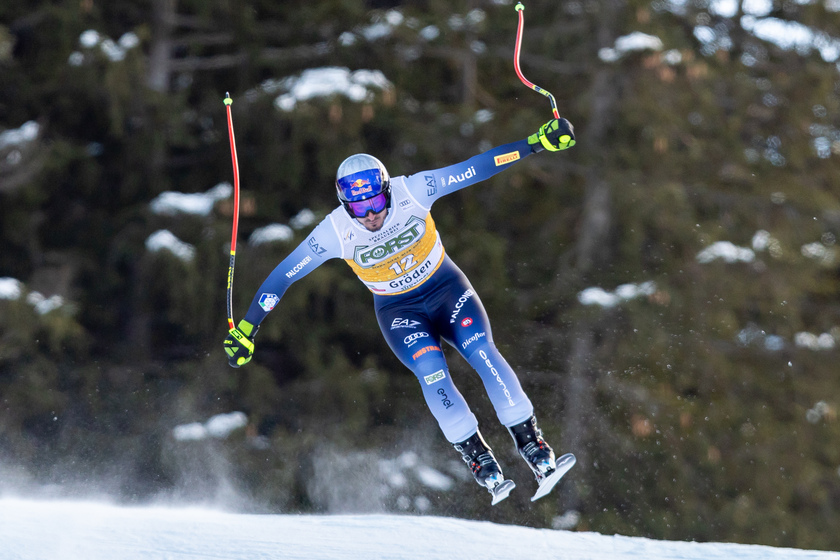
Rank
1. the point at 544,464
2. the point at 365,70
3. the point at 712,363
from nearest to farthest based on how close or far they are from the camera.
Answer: the point at 544,464
the point at 365,70
the point at 712,363

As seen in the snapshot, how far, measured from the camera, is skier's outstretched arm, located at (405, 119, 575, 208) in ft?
16.6

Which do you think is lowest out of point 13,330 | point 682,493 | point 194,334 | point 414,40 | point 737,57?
point 682,493

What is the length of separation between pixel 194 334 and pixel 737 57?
8.86 metres

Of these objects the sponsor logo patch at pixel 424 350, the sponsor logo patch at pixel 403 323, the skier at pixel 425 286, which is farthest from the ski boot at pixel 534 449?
the sponsor logo patch at pixel 403 323

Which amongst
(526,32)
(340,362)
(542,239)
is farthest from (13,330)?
(526,32)

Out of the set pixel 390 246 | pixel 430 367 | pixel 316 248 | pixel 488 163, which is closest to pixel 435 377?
pixel 430 367

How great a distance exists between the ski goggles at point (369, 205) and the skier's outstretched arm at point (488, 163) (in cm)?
24

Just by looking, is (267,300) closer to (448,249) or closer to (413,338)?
(413,338)

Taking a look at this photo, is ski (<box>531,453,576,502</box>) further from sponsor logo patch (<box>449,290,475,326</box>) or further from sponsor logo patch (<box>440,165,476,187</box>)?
sponsor logo patch (<box>440,165,476,187</box>)

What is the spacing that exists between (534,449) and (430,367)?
0.77 metres

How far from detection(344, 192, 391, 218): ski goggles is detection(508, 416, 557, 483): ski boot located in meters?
1.50

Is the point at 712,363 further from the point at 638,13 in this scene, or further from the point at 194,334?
the point at 194,334

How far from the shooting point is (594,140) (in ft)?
39.3

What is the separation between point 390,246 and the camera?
5391mm
